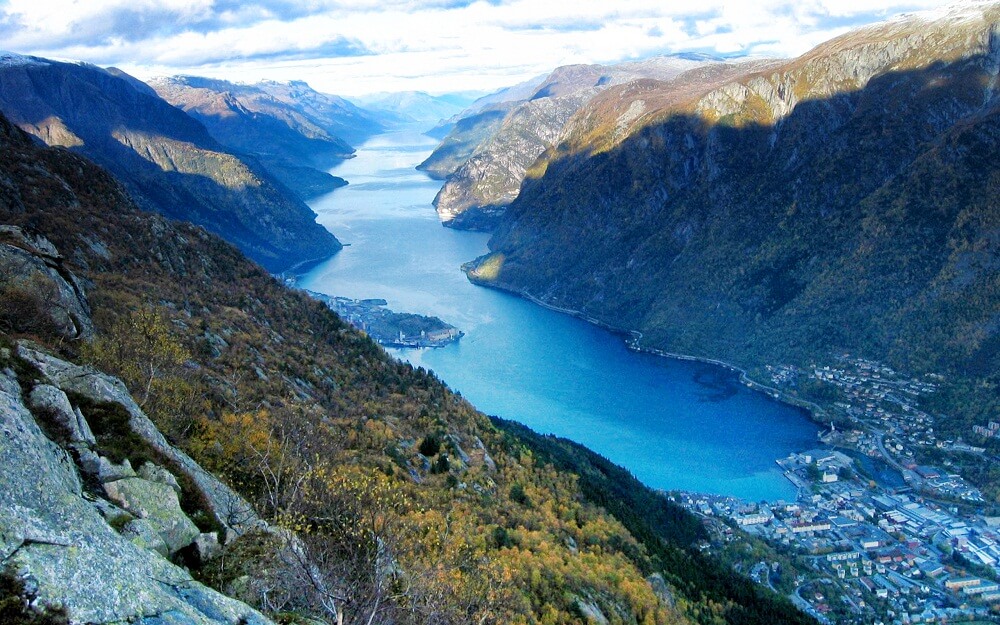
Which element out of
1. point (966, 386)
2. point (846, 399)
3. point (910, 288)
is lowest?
point (846, 399)

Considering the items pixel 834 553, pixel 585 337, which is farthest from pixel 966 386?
pixel 585 337

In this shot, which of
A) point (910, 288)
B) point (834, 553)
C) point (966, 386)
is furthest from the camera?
point (910, 288)

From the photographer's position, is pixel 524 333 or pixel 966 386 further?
pixel 524 333

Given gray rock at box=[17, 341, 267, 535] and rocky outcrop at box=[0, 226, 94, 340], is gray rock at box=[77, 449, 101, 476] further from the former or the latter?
rocky outcrop at box=[0, 226, 94, 340]

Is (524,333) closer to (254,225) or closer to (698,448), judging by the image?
(698,448)

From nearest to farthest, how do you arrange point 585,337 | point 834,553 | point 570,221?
point 834,553 → point 585,337 → point 570,221

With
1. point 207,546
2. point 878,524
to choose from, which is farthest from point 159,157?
point 207,546
